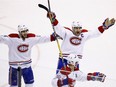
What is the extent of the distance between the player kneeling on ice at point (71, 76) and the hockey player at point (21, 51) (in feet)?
0.97

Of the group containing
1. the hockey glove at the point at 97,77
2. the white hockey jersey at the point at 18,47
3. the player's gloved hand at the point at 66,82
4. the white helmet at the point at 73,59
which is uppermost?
the white hockey jersey at the point at 18,47

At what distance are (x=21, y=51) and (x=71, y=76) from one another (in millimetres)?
485

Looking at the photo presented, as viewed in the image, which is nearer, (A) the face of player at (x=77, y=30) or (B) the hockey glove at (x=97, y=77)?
(B) the hockey glove at (x=97, y=77)

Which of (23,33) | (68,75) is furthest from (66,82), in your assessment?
(23,33)

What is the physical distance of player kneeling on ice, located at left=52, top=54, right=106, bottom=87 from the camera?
3047 mm

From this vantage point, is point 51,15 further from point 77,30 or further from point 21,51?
point 21,51

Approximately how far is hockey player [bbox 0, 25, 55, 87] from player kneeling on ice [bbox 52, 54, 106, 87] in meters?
0.30

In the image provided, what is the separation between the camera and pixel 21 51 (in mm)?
3236

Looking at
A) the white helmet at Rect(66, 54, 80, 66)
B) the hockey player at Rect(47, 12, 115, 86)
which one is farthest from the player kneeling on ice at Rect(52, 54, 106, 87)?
the hockey player at Rect(47, 12, 115, 86)

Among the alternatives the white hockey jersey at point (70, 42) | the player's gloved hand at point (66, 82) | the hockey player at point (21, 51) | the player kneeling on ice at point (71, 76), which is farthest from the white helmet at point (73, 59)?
the hockey player at point (21, 51)

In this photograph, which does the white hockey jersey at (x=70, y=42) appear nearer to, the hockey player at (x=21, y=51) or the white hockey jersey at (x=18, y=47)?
the hockey player at (x=21, y=51)

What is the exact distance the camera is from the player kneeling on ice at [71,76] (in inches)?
120

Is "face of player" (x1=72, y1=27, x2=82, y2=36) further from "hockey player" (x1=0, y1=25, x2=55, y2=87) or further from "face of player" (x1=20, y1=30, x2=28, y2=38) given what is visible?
"face of player" (x1=20, y1=30, x2=28, y2=38)

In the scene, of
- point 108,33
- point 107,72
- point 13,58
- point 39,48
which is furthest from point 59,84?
point 108,33
